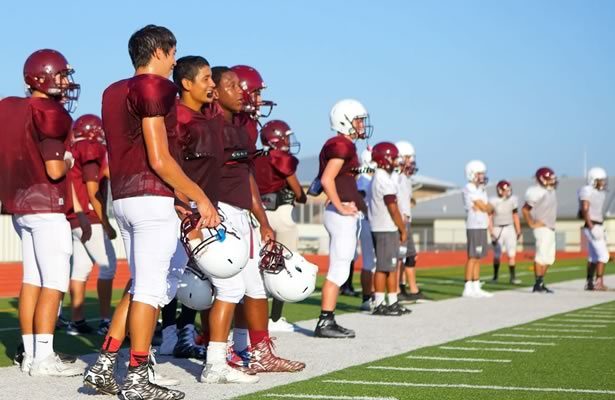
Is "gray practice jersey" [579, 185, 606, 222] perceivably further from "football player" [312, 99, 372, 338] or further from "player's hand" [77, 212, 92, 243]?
"player's hand" [77, 212, 92, 243]

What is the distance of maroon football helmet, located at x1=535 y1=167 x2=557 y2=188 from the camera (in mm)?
17094

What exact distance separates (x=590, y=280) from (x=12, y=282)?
1051 cm

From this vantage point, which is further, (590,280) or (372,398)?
(590,280)

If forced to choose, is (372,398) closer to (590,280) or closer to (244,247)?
(244,247)

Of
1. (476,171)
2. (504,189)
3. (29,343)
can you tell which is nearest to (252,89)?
(29,343)

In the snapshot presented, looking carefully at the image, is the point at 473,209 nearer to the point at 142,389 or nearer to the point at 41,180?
the point at 41,180

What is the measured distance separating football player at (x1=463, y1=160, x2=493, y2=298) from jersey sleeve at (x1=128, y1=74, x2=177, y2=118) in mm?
10311

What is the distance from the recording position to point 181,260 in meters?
6.70

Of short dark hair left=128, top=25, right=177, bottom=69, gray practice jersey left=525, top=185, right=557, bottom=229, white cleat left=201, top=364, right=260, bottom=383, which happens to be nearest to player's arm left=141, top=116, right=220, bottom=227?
short dark hair left=128, top=25, right=177, bottom=69

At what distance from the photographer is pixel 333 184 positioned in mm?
9938

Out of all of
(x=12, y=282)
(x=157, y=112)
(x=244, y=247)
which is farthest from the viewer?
(x=12, y=282)

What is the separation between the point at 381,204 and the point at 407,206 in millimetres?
2433

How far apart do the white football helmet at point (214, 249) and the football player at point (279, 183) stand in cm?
396

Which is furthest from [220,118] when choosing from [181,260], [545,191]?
[545,191]
